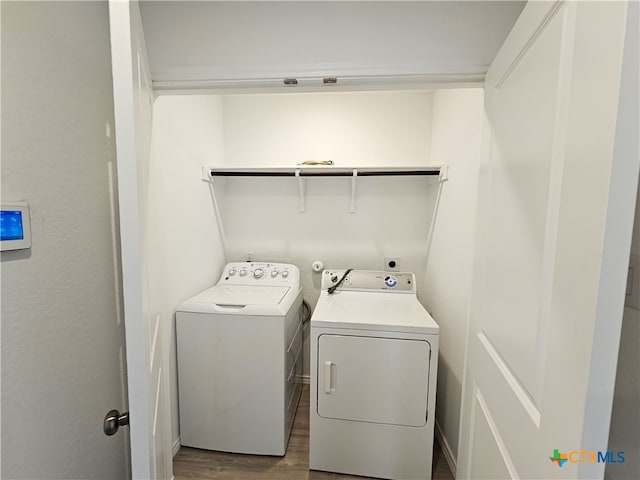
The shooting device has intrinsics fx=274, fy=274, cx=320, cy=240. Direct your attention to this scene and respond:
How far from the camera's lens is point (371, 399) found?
5.31ft

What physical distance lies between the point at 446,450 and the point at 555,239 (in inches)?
77.0

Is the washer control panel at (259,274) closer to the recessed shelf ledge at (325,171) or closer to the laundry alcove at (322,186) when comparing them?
the laundry alcove at (322,186)

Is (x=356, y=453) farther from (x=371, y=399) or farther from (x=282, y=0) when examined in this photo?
(x=282, y=0)

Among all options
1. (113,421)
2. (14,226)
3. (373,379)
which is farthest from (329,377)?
(14,226)

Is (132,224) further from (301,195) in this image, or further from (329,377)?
(301,195)

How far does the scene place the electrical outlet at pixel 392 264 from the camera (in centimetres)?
247

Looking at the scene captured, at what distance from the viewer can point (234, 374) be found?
1.78 metres

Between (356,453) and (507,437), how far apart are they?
1.23 m

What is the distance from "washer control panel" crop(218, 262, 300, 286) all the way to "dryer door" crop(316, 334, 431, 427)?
Result: 787 mm

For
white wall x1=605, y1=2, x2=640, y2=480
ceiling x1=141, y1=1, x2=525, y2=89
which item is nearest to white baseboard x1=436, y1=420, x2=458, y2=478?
white wall x1=605, y1=2, x2=640, y2=480

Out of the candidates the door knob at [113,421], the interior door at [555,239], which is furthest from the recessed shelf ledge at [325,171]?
the door knob at [113,421]

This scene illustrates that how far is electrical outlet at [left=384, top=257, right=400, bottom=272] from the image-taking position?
2.47 meters

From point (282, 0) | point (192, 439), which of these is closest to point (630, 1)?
point (282, 0)

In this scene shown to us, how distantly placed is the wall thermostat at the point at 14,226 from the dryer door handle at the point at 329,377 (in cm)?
143
